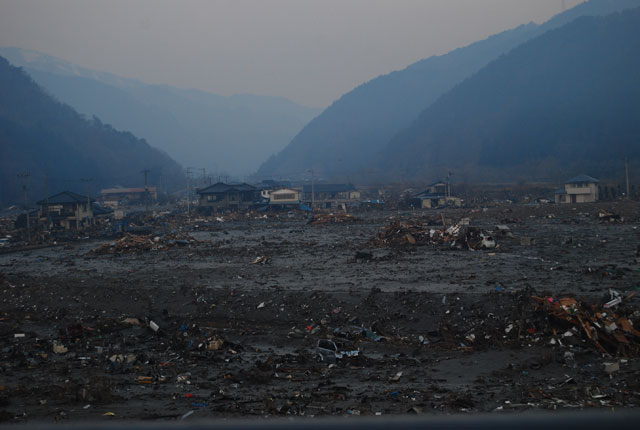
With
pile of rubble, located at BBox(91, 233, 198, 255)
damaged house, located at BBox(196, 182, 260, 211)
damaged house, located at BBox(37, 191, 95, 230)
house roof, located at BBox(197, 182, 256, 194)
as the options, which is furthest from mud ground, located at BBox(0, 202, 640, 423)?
house roof, located at BBox(197, 182, 256, 194)

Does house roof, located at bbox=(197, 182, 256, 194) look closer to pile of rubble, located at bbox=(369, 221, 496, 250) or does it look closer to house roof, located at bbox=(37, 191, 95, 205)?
house roof, located at bbox=(37, 191, 95, 205)

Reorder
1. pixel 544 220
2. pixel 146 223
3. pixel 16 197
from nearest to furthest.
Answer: pixel 544 220
pixel 146 223
pixel 16 197

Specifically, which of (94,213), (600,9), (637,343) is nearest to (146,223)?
(94,213)

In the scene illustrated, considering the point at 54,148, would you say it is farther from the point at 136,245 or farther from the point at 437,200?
the point at 136,245

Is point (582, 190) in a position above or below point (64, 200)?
below

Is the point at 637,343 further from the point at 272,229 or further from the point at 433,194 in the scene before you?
the point at 433,194

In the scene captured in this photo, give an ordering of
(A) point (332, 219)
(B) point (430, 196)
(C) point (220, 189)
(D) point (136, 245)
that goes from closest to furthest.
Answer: (D) point (136, 245) < (A) point (332, 219) < (C) point (220, 189) < (B) point (430, 196)

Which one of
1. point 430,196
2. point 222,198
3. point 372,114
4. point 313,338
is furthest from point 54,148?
point 372,114
